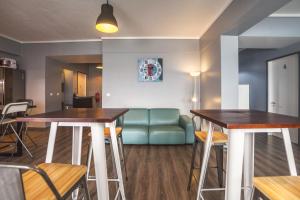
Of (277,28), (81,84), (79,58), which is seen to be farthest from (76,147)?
(81,84)

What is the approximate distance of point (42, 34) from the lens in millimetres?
4852

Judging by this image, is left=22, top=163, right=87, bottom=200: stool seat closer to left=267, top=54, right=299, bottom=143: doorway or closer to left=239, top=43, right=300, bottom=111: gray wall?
left=267, top=54, right=299, bottom=143: doorway

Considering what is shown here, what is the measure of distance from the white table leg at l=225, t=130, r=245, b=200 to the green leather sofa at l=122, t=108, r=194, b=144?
2799 mm

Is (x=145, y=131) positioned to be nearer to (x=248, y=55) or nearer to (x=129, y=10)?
(x=129, y=10)

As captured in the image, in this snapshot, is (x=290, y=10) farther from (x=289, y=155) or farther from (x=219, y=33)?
(x=289, y=155)

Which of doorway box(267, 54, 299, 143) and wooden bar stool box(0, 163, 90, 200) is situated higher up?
doorway box(267, 54, 299, 143)

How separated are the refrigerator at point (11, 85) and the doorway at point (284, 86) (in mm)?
7062

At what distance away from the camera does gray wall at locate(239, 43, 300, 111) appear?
508cm

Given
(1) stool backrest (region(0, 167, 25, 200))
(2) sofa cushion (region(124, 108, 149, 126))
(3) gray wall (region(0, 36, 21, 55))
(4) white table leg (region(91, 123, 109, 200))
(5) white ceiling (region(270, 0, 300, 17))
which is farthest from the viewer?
(3) gray wall (region(0, 36, 21, 55))

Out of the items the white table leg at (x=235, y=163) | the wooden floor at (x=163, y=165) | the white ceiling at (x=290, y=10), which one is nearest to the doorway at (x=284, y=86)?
the wooden floor at (x=163, y=165)

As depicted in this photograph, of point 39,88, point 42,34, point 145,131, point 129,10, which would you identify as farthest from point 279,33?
point 39,88

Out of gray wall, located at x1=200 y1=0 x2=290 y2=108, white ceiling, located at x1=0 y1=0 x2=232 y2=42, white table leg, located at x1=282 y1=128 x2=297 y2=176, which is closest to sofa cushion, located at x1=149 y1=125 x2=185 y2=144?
gray wall, located at x1=200 y1=0 x2=290 y2=108

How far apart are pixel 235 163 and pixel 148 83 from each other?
4016 mm

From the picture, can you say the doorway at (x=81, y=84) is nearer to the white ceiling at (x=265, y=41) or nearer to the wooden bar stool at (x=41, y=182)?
the white ceiling at (x=265, y=41)
